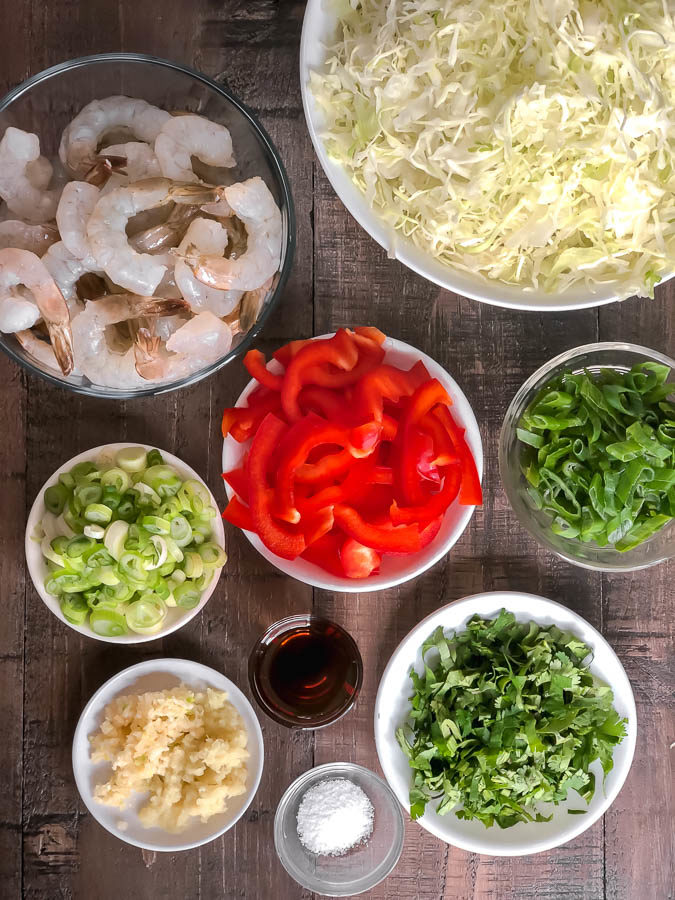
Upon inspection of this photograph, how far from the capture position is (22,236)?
4.68ft

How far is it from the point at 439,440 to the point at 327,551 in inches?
12.7

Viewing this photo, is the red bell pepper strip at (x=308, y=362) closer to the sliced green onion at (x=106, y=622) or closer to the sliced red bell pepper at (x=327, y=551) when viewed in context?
the sliced red bell pepper at (x=327, y=551)

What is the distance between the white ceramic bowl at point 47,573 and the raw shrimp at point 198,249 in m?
0.36

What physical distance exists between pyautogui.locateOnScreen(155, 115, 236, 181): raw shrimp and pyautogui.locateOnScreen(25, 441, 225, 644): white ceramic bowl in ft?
1.84

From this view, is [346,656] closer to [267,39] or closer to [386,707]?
[386,707]

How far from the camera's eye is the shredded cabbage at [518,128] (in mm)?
1291

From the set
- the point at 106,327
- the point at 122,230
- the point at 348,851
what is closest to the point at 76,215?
the point at 122,230

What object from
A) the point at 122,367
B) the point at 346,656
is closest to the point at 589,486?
the point at 346,656

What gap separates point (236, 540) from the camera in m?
1.76

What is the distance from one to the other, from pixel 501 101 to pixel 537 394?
561 millimetres

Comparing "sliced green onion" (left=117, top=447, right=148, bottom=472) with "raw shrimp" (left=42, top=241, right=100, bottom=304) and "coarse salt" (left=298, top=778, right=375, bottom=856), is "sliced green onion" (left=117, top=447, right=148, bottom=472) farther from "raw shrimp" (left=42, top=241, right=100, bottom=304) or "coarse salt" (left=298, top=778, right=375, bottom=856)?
"coarse salt" (left=298, top=778, right=375, bottom=856)

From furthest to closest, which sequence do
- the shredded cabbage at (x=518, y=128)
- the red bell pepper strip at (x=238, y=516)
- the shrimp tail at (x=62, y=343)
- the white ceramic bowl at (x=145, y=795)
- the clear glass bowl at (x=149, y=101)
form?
the white ceramic bowl at (x=145, y=795) → the red bell pepper strip at (x=238, y=516) → the clear glass bowl at (x=149, y=101) → the shrimp tail at (x=62, y=343) → the shredded cabbage at (x=518, y=128)

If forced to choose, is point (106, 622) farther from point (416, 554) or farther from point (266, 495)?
point (416, 554)

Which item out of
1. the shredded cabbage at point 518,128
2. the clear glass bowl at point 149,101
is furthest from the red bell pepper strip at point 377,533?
the shredded cabbage at point 518,128
